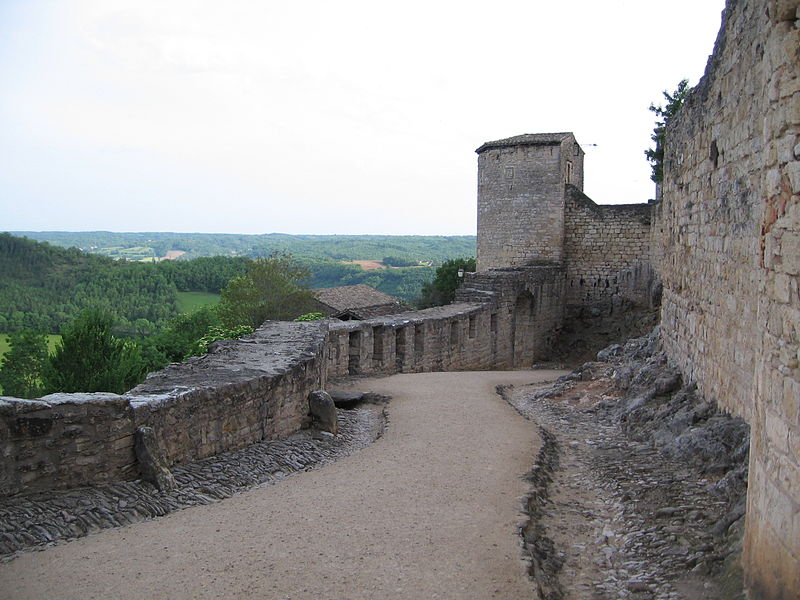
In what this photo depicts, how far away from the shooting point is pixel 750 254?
6.41 meters

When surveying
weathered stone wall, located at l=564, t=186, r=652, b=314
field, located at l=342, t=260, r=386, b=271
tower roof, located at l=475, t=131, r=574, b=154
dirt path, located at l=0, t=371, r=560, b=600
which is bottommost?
field, located at l=342, t=260, r=386, b=271

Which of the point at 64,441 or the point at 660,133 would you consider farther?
the point at 660,133

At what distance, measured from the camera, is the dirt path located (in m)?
4.43

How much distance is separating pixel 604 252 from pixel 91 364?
17.1 metres

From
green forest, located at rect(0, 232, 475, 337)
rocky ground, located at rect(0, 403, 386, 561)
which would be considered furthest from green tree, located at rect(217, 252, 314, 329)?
rocky ground, located at rect(0, 403, 386, 561)

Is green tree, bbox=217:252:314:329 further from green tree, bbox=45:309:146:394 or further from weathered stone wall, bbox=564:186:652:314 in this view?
weathered stone wall, bbox=564:186:652:314

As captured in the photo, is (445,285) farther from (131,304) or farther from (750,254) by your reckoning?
(131,304)

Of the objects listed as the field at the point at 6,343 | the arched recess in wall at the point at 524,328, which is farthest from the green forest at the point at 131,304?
the arched recess in wall at the point at 524,328

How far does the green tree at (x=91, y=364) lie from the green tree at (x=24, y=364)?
12.4 metres

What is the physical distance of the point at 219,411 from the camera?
22.9 ft

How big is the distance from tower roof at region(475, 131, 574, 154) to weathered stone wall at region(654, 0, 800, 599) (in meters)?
10.8

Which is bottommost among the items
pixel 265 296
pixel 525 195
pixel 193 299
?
pixel 193 299

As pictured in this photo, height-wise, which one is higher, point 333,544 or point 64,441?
point 64,441

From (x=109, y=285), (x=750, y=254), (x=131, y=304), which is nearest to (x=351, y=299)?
(x=750, y=254)
